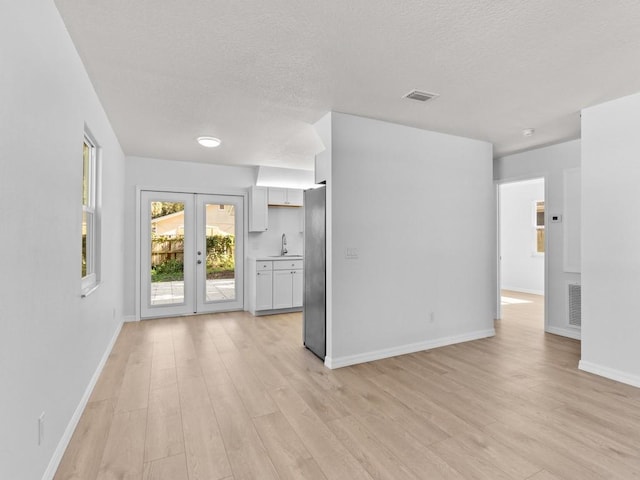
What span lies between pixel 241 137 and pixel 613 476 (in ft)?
14.6

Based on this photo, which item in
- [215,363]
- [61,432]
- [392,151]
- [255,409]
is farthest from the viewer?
[392,151]

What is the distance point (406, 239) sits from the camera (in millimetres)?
3979

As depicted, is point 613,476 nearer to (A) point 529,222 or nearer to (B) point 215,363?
(B) point 215,363

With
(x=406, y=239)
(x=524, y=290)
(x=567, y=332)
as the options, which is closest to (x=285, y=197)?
(x=406, y=239)

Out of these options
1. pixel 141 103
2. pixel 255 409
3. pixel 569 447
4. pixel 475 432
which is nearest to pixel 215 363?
pixel 255 409

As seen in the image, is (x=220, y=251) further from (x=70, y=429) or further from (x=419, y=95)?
(x=419, y=95)

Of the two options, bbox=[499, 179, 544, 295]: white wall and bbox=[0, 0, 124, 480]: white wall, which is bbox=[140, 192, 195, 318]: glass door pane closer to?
bbox=[0, 0, 124, 480]: white wall

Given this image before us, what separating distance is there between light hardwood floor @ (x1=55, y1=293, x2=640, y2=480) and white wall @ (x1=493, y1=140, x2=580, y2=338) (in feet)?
3.33

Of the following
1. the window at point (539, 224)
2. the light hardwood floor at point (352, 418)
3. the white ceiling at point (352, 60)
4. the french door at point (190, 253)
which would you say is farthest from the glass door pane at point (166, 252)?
the window at point (539, 224)

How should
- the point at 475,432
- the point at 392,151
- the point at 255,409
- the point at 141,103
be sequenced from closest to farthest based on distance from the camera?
the point at 475,432, the point at 255,409, the point at 141,103, the point at 392,151

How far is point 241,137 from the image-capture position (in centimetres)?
438

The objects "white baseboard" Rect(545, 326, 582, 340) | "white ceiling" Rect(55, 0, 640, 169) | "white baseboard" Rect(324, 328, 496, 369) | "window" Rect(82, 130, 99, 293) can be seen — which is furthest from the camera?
"white baseboard" Rect(545, 326, 582, 340)

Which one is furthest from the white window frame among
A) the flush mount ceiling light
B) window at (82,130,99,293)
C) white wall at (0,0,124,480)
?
the flush mount ceiling light

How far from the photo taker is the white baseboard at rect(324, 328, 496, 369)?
11.5 feet
